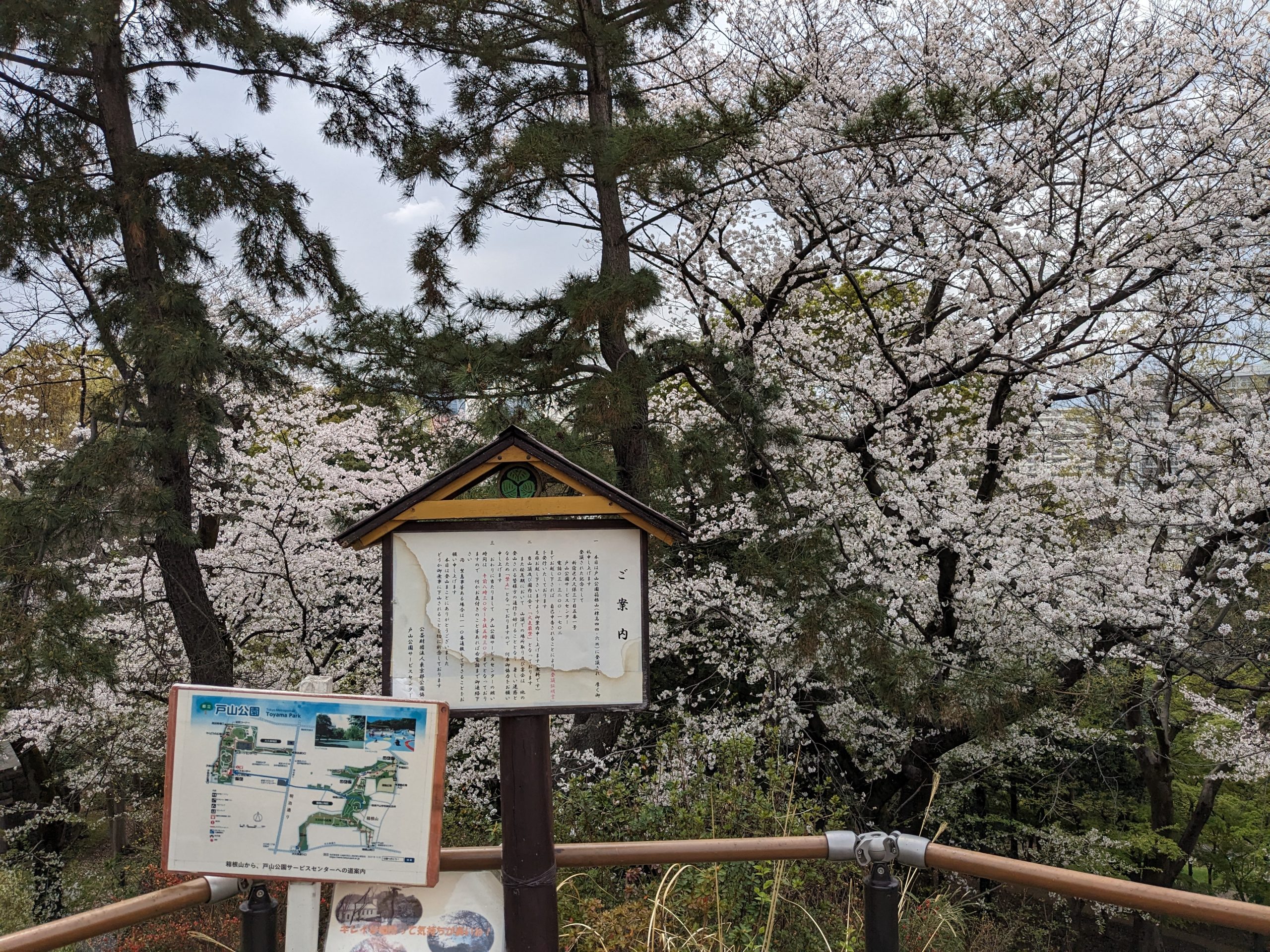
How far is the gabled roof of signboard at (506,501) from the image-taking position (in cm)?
241

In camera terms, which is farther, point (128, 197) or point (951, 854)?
point (128, 197)

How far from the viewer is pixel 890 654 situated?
5.70 m

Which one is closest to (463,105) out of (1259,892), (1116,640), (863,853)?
(863,853)

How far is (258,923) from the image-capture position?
Answer: 7.21 feet

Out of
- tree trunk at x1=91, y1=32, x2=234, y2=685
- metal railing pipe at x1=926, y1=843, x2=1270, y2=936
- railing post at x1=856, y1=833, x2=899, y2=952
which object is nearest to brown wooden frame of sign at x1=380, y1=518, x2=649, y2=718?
railing post at x1=856, y1=833, x2=899, y2=952

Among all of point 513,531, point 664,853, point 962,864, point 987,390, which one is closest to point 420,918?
point 664,853

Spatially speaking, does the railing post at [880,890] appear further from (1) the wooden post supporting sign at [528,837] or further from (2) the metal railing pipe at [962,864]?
(1) the wooden post supporting sign at [528,837]

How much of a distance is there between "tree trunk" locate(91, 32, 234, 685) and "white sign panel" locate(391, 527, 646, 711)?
4.59 metres

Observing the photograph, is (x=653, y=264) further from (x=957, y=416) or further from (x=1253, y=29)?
(x=1253, y=29)

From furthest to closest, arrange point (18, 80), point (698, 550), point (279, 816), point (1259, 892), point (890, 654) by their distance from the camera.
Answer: point (1259, 892)
point (698, 550)
point (18, 80)
point (890, 654)
point (279, 816)

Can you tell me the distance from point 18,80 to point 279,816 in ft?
25.0

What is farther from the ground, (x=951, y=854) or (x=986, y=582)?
(x=986, y=582)

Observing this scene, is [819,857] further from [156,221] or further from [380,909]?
[156,221]

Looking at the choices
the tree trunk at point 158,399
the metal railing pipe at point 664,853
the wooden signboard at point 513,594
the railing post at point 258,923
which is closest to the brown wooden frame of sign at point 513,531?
the wooden signboard at point 513,594
